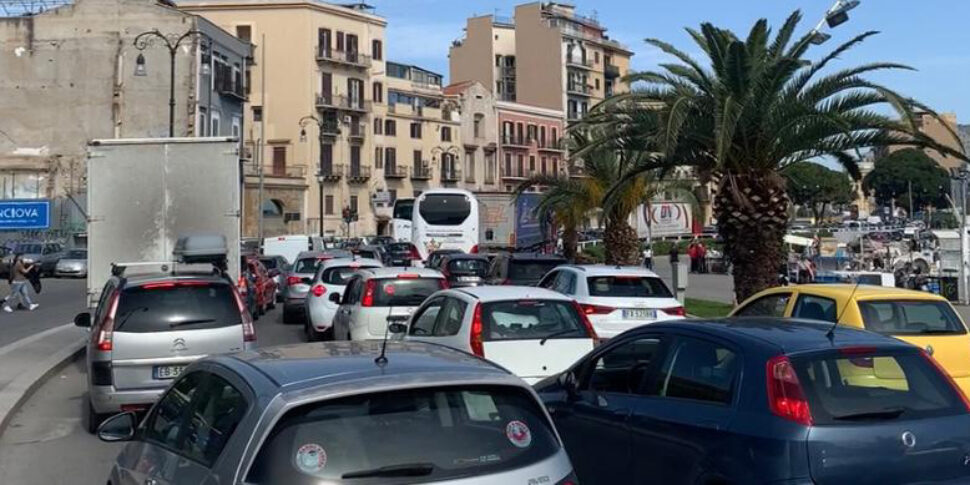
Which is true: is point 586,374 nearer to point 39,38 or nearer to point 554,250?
point 554,250

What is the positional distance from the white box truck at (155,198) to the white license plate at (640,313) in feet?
22.9

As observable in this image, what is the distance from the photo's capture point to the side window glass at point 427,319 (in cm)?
1245

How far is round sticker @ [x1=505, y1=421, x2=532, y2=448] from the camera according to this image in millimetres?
4620

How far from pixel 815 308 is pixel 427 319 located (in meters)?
4.47

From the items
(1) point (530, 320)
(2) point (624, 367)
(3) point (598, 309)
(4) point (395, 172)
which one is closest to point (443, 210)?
(3) point (598, 309)

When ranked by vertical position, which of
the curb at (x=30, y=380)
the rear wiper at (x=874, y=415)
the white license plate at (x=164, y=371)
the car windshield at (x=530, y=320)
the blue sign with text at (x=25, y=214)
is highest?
the blue sign with text at (x=25, y=214)

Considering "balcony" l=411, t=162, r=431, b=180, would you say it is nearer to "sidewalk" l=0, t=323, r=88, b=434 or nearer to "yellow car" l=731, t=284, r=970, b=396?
"sidewalk" l=0, t=323, r=88, b=434

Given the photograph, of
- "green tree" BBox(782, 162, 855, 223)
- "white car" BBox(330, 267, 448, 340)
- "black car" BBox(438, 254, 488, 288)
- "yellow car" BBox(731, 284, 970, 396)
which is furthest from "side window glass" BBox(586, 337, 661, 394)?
"green tree" BBox(782, 162, 855, 223)

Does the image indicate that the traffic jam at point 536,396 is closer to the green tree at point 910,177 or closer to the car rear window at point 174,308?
the car rear window at point 174,308

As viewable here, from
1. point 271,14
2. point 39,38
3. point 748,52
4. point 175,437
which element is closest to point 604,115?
point 748,52

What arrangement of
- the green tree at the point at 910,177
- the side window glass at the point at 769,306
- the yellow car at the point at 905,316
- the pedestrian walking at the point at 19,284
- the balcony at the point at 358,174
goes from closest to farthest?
1. the yellow car at the point at 905,316
2. the side window glass at the point at 769,306
3. the pedestrian walking at the point at 19,284
4. the balcony at the point at 358,174
5. the green tree at the point at 910,177

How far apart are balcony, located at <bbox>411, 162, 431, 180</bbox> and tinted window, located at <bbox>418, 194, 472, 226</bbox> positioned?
159 feet

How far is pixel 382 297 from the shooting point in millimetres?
16328

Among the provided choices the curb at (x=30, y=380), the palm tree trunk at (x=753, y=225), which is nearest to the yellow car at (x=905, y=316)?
the palm tree trunk at (x=753, y=225)
